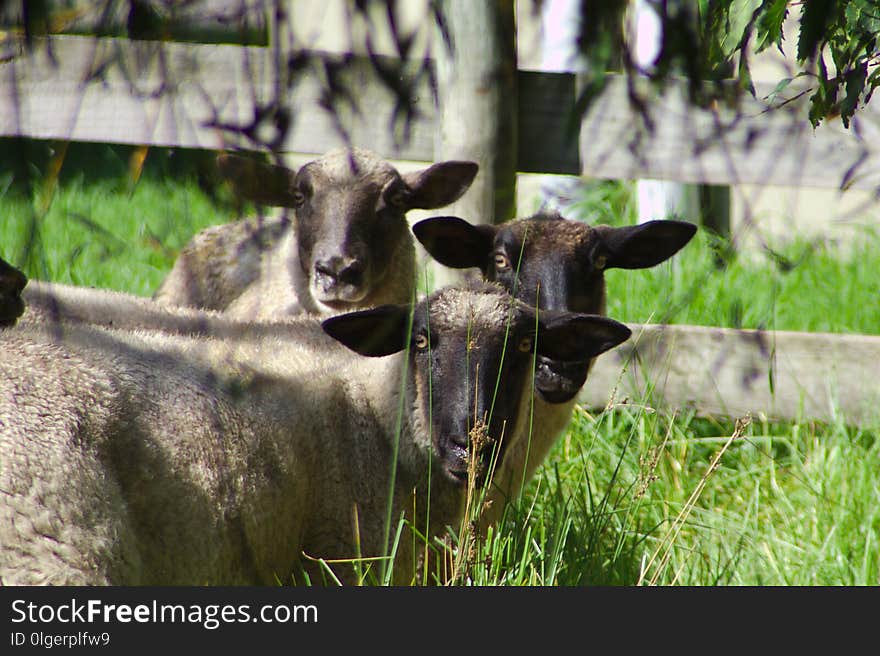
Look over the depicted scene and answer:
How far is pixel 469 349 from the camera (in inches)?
122

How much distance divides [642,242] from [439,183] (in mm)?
951

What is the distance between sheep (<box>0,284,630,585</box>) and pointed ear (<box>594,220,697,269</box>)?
855 millimetres

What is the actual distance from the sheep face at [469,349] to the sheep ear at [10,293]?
0.86 m

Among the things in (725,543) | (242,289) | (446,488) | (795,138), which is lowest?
(725,543)

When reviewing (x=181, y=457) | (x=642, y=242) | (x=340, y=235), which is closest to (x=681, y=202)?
(x=642, y=242)

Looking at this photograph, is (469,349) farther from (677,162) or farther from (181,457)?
(677,162)

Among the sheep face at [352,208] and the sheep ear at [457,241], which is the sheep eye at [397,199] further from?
the sheep ear at [457,241]

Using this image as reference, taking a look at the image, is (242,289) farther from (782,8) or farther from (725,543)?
(782,8)

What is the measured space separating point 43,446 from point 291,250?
2.53 meters

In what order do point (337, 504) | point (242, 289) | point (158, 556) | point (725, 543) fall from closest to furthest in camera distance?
point (158, 556) → point (337, 504) → point (725, 543) → point (242, 289)

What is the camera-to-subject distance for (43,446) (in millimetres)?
2627

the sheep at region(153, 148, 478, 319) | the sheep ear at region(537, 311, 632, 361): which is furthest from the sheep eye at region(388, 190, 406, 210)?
the sheep ear at region(537, 311, 632, 361)

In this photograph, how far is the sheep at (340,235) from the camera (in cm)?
454

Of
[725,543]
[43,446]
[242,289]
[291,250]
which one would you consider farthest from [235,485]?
[242,289]
